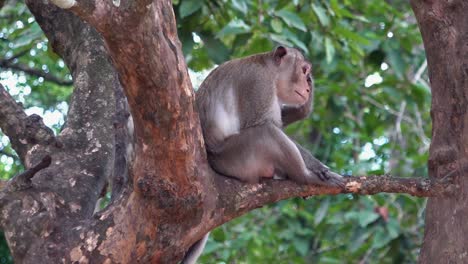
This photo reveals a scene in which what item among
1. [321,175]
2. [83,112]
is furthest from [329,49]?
[83,112]

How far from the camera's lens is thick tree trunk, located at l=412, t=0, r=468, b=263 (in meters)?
3.95

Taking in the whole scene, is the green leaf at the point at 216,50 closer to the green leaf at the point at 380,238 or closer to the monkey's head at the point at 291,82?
the monkey's head at the point at 291,82

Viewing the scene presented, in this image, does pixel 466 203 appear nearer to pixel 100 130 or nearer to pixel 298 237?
pixel 100 130

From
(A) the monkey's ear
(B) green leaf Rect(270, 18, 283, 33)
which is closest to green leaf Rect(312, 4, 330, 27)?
(B) green leaf Rect(270, 18, 283, 33)

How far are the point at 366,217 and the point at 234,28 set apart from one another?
6.62 feet

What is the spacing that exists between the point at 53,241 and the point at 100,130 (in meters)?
0.94

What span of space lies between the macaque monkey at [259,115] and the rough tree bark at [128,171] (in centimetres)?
19

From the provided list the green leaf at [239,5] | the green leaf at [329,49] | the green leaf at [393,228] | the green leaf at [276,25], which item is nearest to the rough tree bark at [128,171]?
the green leaf at [239,5]

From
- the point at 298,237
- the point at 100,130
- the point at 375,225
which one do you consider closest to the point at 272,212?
the point at 298,237

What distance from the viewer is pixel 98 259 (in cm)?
346

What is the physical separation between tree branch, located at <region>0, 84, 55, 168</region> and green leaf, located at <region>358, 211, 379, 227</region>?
3.15m

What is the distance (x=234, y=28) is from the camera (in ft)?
18.4

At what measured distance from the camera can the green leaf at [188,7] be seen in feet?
17.4

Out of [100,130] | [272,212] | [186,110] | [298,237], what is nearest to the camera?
[186,110]
